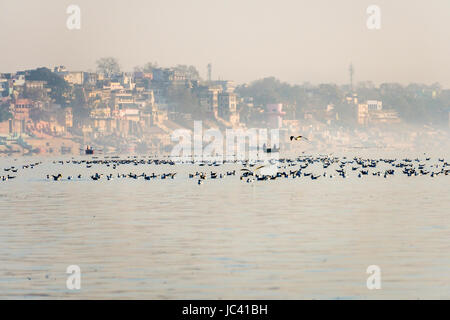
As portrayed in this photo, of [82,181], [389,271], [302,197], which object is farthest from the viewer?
[82,181]

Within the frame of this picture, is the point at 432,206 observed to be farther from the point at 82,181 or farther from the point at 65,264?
the point at 82,181

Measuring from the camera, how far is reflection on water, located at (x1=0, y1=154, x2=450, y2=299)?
24609 mm

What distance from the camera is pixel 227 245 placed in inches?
1282

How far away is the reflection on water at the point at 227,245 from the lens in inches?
969

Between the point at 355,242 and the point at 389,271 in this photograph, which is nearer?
the point at 389,271
